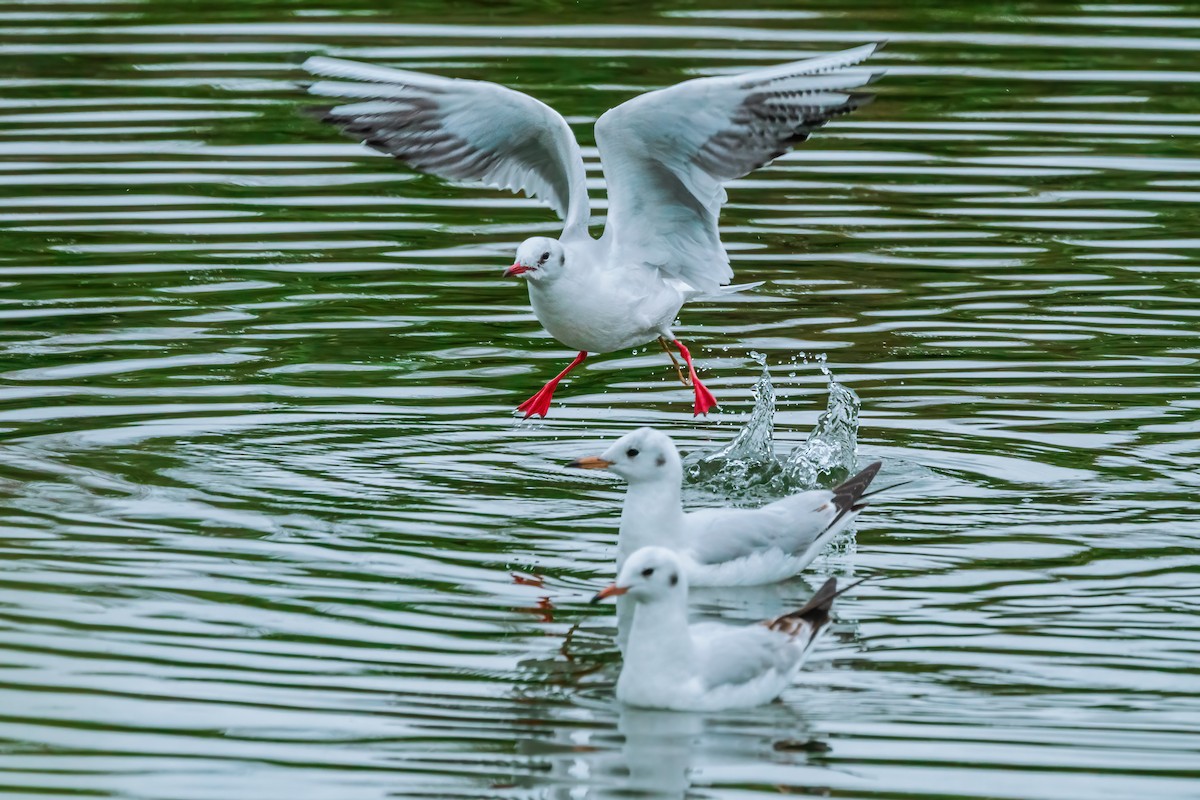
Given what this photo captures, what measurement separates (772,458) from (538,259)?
66.8 inches

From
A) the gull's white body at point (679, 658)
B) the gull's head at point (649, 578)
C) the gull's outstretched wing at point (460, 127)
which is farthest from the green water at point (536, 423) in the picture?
the gull's outstretched wing at point (460, 127)

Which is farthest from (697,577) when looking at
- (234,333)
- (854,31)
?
(854,31)

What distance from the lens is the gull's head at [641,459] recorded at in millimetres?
10070

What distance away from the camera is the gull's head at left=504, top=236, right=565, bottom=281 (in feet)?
37.6

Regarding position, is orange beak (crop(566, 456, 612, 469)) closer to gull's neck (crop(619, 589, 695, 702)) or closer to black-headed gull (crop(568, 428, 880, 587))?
black-headed gull (crop(568, 428, 880, 587))

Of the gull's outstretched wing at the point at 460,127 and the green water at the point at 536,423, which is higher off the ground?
the gull's outstretched wing at the point at 460,127

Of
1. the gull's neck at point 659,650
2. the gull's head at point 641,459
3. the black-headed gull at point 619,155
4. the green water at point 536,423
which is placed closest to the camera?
the green water at point 536,423

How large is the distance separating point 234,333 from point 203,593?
462 cm

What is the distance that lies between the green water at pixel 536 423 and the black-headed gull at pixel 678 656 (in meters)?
0.11

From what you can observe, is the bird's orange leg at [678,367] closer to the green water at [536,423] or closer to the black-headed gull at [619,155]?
the black-headed gull at [619,155]

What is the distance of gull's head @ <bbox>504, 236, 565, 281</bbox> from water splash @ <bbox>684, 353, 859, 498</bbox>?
4.37 ft

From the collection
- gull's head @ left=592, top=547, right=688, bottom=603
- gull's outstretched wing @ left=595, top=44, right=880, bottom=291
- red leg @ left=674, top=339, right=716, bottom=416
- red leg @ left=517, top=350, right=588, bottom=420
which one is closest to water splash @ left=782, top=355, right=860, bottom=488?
red leg @ left=674, top=339, right=716, bottom=416

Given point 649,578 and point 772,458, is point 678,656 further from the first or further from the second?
point 772,458

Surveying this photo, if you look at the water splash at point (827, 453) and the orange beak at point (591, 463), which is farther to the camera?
the water splash at point (827, 453)
